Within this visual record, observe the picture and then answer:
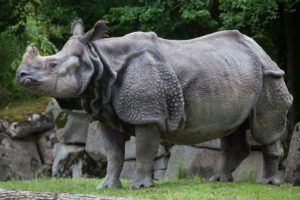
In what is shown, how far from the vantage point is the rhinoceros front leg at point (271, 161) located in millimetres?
6824

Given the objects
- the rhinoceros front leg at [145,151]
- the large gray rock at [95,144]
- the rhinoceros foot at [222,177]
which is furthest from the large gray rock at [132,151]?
the rhinoceros front leg at [145,151]

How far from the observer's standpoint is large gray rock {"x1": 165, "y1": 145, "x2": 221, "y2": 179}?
9664mm

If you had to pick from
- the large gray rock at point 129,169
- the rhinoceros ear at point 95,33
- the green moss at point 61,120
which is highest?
the rhinoceros ear at point 95,33

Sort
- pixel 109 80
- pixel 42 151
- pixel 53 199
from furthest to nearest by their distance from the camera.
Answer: pixel 42 151, pixel 109 80, pixel 53 199

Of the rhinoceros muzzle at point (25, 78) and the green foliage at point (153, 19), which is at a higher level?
the green foliage at point (153, 19)

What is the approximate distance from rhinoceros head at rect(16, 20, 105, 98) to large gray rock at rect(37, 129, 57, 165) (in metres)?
6.57

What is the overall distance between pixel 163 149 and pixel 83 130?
6.50 ft

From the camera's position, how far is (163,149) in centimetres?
1036

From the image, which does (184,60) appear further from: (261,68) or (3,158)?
(3,158)

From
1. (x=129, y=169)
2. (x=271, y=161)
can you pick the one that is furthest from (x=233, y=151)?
(x=129, y=169)

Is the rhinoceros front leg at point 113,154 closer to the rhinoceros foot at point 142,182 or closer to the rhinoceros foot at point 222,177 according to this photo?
the rhinoceros foot at point 142,182

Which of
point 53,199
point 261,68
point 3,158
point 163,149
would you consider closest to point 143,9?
point 163,149

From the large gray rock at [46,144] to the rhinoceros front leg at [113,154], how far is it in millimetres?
5963

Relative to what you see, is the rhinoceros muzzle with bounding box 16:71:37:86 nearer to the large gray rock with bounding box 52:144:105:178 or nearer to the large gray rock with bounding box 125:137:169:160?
the large gray rock with bounding box 125:137:169:160
